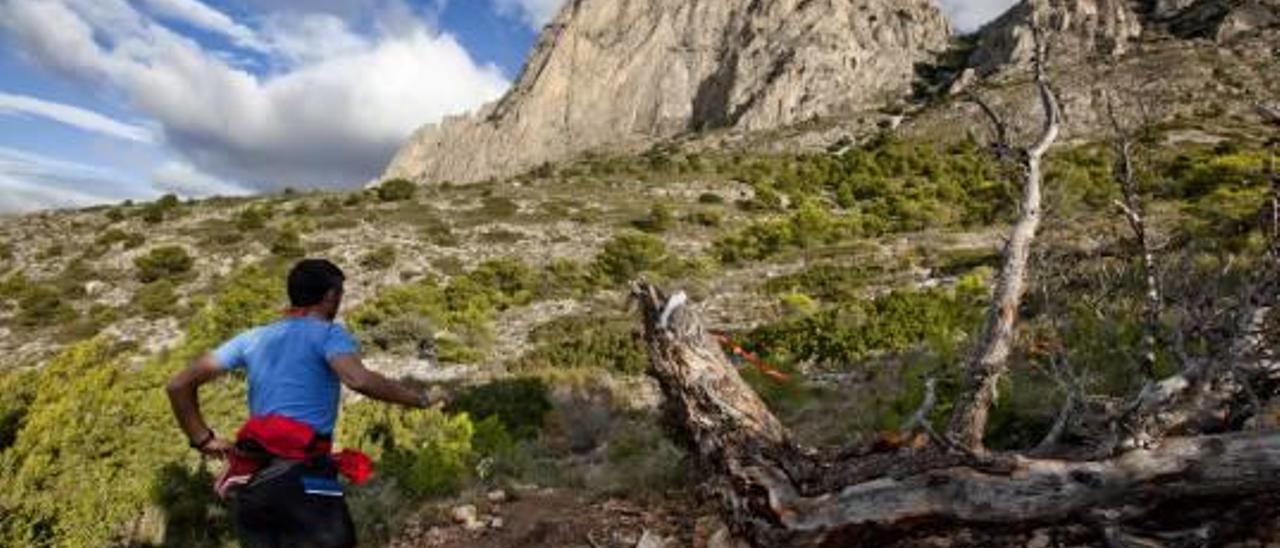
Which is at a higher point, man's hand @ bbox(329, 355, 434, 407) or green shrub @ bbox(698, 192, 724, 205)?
green shrub @ bbox(698, 192, 724, 205)

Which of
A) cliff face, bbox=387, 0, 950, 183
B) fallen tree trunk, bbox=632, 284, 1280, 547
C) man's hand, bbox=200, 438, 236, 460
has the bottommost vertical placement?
fallen tree trunk, bbox=632, 284, 1280, 547

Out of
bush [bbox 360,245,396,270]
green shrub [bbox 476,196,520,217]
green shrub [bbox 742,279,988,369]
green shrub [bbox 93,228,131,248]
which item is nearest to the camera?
green shrub [bbox 742,279,988,369]

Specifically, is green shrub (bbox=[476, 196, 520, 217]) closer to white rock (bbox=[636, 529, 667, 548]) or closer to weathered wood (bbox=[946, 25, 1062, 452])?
weathered wood (bbox=[946, 25, 1062, 452])

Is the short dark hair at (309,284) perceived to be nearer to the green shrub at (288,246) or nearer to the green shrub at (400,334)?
the green shrub at (400,334)

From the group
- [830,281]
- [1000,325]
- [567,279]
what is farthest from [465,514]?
[567,279]

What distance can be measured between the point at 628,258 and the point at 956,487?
2542cm

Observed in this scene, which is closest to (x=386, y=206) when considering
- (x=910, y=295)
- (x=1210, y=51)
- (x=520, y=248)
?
(x=520, y=248)

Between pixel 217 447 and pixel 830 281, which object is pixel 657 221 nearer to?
pixel 830 281

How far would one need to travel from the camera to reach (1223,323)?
746 cm

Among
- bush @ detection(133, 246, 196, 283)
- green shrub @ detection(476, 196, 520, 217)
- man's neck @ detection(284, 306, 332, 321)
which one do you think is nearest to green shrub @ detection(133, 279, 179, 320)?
bush @ detection(133, 246, 196, 283)

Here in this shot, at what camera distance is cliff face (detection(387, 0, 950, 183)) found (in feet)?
371

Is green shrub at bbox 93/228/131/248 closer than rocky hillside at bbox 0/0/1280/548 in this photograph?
No

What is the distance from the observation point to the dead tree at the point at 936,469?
483cm

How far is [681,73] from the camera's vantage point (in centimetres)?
13925
